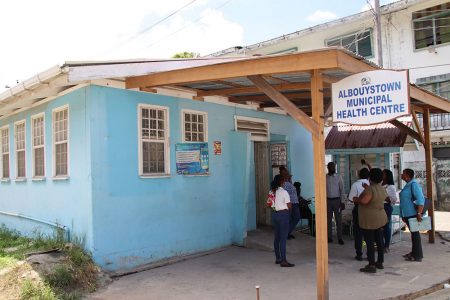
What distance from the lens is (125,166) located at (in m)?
7.49

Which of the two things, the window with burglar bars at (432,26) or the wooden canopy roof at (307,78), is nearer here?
the wooden canopy roof at (307,78)

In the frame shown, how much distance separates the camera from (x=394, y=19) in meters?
19.9

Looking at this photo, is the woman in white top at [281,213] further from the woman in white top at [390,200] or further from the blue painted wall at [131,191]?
the woman in white top at [390,200]

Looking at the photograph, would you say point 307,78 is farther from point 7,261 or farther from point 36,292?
point 7,261

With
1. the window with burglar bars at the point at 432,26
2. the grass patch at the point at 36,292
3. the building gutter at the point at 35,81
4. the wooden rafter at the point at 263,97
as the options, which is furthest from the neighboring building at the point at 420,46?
the grass patch at the point at 36,292

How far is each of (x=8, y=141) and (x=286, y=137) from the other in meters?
7.12

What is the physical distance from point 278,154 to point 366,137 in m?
2.60

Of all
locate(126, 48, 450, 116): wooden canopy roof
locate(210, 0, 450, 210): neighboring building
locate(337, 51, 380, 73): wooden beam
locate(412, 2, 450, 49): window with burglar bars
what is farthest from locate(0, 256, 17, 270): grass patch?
locate(412, 2, 450, 49): window with burglar bars

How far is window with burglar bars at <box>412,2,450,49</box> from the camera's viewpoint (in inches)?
738

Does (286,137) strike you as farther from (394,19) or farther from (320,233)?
(394,19)

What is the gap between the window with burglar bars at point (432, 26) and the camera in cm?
1873

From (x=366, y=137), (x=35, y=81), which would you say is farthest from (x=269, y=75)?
(x=366, y=137)

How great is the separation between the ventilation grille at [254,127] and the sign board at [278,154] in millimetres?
467

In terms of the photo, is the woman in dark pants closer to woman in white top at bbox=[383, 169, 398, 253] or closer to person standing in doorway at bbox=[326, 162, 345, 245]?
woman in white top at bbox=[383, 169, 398, 253]
